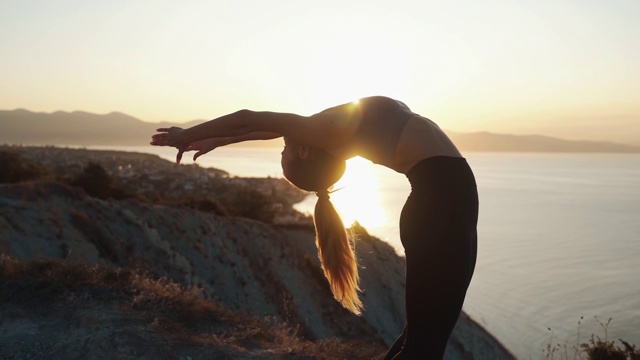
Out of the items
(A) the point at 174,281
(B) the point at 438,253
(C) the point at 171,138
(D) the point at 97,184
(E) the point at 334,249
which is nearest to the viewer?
(B) the point at 438,253

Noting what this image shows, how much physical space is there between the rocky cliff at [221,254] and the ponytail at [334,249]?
13.9 metres

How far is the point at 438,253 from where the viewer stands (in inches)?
113

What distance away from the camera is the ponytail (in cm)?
369

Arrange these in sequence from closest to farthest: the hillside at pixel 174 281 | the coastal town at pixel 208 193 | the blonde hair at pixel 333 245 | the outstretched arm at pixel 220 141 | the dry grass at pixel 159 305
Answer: the outstretched arm at pixel 220 141 → the blonde hair at pixel 333 245 → the hillside at pixel 174 281 → the dry grass at pixel 159 305 → the coastal town at pixel 208 193

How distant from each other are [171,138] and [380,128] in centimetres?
125

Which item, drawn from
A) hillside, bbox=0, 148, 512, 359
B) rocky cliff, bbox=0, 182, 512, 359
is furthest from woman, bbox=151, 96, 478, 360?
rocky cliff, bbox=0, 182, 512, 359

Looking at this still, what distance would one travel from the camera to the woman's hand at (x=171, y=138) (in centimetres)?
343

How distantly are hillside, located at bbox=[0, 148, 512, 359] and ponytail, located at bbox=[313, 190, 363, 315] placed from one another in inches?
25.8

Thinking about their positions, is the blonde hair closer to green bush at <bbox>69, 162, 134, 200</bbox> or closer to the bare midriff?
the bare midriff

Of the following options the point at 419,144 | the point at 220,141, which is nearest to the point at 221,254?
the point at 220,141

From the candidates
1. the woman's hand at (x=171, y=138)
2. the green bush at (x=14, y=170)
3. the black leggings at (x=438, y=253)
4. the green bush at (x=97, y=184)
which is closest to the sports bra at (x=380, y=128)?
the black leggings at (x=438, y=253)

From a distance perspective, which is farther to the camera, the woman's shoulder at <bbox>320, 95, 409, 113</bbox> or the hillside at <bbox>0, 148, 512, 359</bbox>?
the hillside at <bbox>0, 148, 512, 359</bbox>

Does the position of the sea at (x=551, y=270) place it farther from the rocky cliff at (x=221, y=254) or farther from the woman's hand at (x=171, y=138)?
the rocky cliff at (x=221, y=254)

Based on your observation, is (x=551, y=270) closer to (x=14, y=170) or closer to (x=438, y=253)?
(x=14, y=170)
